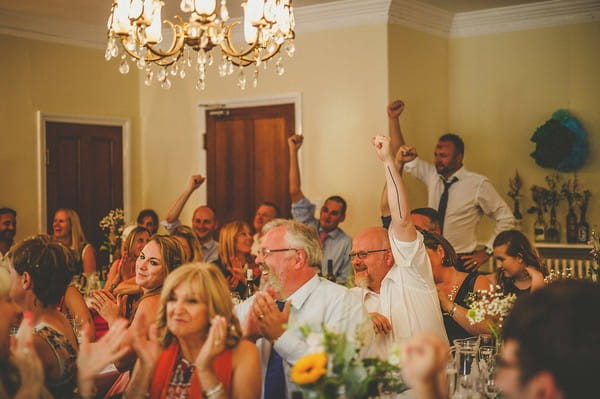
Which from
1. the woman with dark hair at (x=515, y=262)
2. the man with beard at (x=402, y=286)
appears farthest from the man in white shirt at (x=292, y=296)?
the woman with dark hair at (x=515, y=262)

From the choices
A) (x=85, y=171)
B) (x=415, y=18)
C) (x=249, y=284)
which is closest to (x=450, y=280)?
(x=249, y=284)

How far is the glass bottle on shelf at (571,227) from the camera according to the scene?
20.4 ft

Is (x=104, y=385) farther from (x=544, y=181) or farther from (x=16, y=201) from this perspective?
(x=544, y=181)

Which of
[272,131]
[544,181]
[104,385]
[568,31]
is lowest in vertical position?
[104,385]

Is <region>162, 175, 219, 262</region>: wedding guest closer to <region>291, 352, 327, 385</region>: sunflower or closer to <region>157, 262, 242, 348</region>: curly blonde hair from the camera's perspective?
<region>157, 262, 242, 348</region>: curly blonde hair

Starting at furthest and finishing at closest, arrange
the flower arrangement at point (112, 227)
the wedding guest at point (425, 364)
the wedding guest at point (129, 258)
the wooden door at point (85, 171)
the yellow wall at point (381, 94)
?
the wooden door at point (85, 171)
the flower arrangement at point (112, 227)
the yellow wall at point (381, 94)
the wedding guest at point (129, 258)
the wedding guest at point (425, 364)

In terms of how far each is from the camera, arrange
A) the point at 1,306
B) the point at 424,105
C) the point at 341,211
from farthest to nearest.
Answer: the point at 424,105 → the point at 341,211 → the point at 1,306

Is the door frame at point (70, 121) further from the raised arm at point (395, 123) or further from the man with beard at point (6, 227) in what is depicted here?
the raised arm at point (395, 123)

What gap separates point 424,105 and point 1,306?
15.6 feet

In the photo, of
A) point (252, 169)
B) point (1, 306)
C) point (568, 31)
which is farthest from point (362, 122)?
point (1, 306)

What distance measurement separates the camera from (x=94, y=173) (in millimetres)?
7254

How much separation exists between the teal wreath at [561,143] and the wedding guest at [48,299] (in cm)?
435

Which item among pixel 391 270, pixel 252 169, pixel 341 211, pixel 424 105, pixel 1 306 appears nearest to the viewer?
pixel 1 306

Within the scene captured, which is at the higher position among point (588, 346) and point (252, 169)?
point (252, 169)
